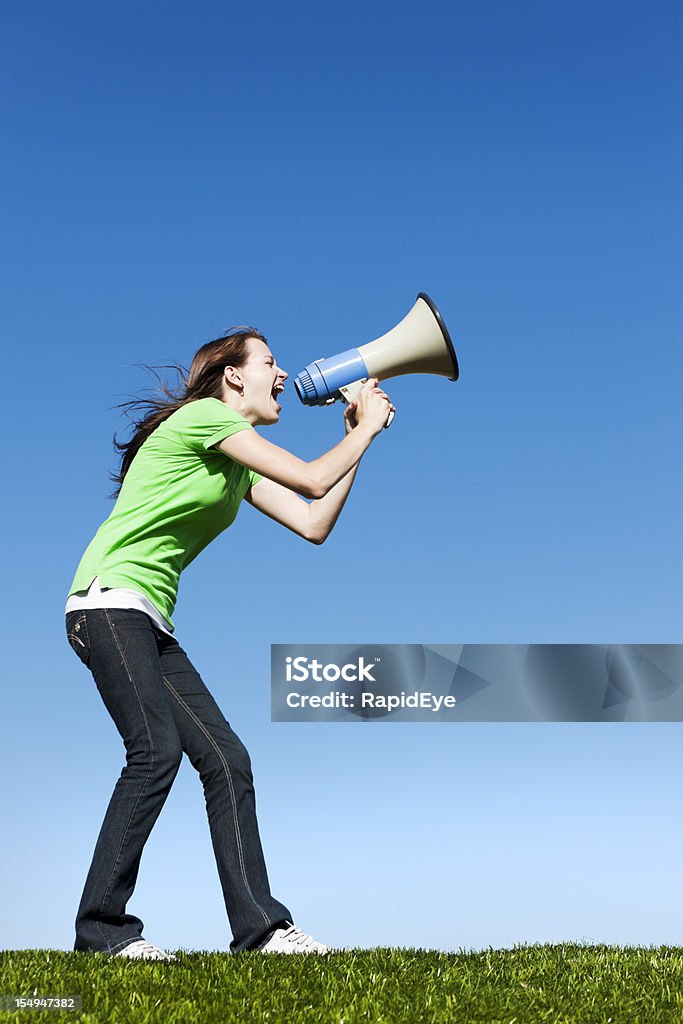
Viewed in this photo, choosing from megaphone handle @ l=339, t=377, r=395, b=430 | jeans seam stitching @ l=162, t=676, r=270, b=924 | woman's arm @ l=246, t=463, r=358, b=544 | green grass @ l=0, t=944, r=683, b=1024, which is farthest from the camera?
megaphone handle @ l=339, t=377, r=395, b=430

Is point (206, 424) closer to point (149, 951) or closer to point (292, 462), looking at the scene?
point (292, 462)

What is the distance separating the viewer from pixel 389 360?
16.4 ft

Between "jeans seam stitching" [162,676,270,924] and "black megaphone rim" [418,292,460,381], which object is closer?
"jeans seam stitching" [162,676,270,924]

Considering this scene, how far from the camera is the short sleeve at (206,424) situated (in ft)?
14.0

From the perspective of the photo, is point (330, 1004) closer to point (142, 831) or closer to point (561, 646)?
point (142, 831)

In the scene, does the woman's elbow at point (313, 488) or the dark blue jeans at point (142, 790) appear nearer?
the dark blue jeans at point (142, 790)

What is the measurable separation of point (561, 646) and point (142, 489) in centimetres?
554

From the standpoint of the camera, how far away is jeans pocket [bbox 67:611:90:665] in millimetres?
4145

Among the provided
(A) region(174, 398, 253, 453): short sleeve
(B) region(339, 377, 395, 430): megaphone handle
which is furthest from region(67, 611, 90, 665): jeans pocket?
(B) region(339, 377, 395, 430): megaphone handle

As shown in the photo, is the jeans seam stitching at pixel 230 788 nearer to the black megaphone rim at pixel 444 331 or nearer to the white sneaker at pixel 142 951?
the white sneaker at pixel 142 951

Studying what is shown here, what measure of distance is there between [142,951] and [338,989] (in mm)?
899

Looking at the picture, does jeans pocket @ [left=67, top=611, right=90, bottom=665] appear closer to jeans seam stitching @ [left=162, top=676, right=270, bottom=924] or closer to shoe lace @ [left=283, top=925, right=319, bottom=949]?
jeans seam stitching @ [left=162, top=676, right=270, bottom=924]

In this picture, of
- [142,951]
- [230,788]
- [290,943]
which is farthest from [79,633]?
[290,943]

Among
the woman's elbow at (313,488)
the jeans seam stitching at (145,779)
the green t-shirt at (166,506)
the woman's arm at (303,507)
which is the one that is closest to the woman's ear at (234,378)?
the green t-shirt at (166,506)
